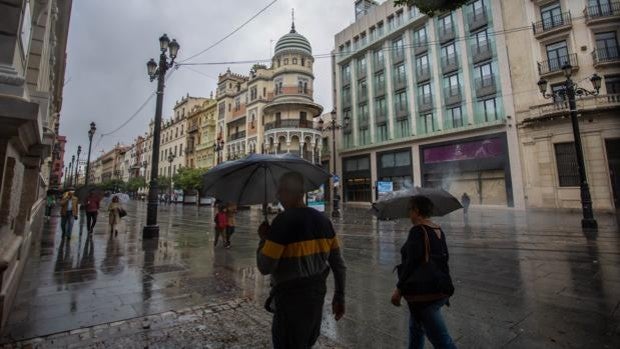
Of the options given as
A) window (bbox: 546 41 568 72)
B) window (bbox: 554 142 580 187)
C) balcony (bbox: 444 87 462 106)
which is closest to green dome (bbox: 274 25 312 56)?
balcony (bbox: 444 87 462 106)

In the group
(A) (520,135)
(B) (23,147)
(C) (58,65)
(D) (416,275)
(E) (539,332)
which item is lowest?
(E) (539,332)

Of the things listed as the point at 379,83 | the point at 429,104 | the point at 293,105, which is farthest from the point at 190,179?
the point at 429,104

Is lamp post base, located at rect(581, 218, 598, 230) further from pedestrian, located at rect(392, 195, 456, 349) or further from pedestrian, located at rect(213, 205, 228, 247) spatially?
pedestrian, located at rect(213, 205, 228, 247)

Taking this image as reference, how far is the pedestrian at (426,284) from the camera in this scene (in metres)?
2.44


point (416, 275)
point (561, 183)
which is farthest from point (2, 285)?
point (561, 183)

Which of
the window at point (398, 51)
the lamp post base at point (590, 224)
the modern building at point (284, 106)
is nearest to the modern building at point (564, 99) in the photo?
the window at point (398, 51)

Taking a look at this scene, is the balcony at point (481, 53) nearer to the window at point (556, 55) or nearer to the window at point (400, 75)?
the window at point (556, 55)

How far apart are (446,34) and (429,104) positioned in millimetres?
6733

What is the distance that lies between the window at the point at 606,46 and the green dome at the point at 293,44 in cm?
2752

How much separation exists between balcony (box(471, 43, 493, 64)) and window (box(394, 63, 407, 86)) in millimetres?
6909

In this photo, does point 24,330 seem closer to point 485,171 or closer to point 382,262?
point 382,262

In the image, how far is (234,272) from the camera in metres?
6.31

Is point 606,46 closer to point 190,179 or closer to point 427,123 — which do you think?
point 427,123

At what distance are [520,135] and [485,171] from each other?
3.77 metres
